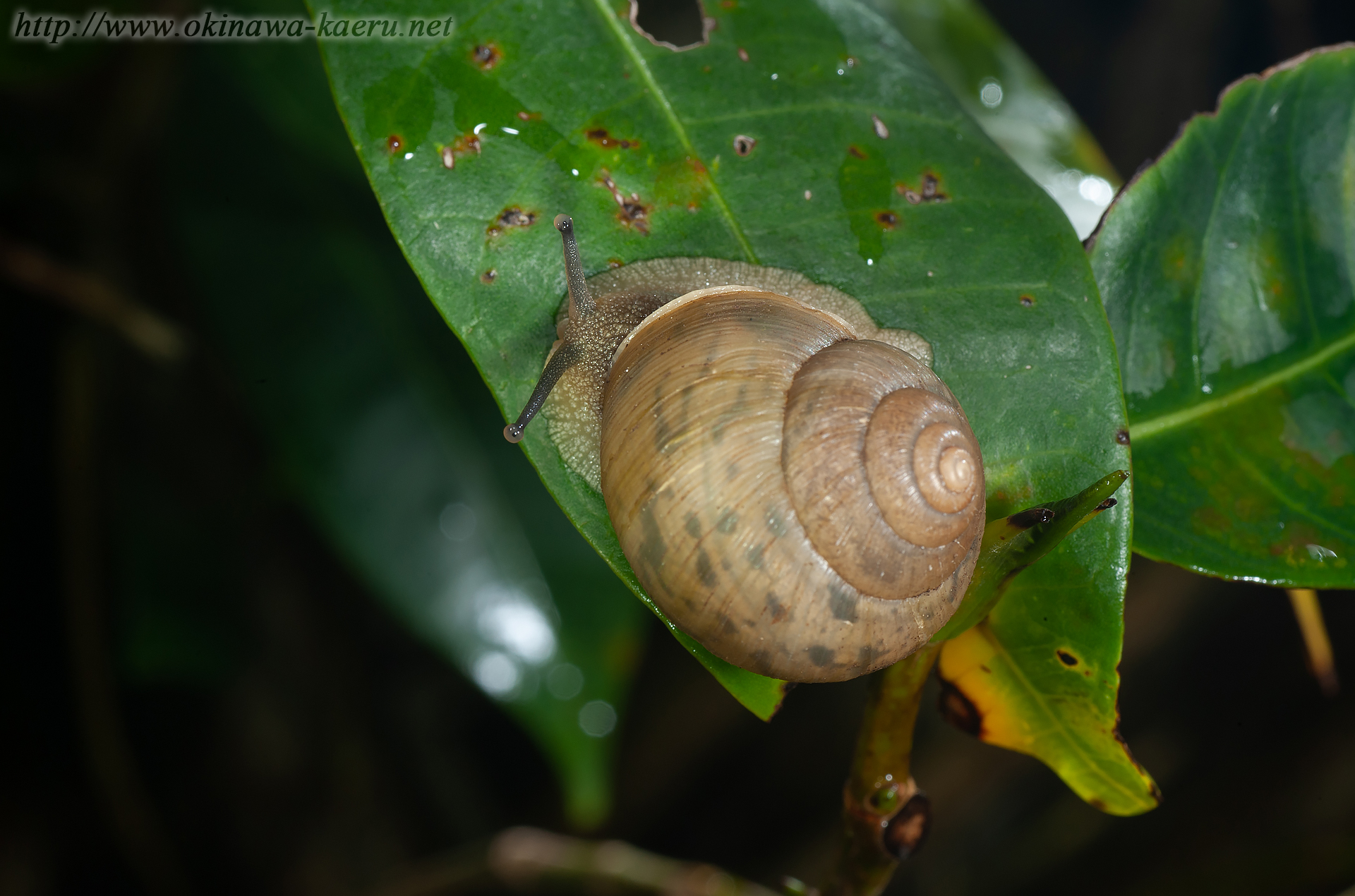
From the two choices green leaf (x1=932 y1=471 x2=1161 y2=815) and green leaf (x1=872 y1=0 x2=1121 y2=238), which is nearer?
green leaf (x1=932 y1=471 x2=1161 y2=815)

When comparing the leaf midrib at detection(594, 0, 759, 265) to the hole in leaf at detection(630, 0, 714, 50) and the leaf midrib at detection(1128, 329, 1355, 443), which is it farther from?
the leaf midrib at detection(1128, 329, 1355, 443)

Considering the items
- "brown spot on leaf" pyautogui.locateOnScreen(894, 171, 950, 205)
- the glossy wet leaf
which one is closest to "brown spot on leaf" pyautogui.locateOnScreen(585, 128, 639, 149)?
"brown spot on leaf" pyautogui.locateOnScreen(894, 171, 950, 205)

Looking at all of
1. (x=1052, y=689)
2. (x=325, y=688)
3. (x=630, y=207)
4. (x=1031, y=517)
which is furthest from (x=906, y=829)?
(x=325, y=688)

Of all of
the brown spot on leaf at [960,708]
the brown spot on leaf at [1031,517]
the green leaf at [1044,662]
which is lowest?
the brown spot on leaf at [960,708]

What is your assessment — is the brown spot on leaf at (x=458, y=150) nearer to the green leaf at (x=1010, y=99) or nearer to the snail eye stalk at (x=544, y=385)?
the snail eye stalk at (x=544, y=385)

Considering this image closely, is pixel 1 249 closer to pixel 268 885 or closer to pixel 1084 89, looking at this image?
pixel 268 885

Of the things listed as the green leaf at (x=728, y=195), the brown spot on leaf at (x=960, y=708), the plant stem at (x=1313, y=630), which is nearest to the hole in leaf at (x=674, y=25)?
the green leaf at (x=728, y=195)
